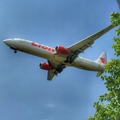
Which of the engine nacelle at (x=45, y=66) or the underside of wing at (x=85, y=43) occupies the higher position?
the engine nacelle at (x=45, y=66)

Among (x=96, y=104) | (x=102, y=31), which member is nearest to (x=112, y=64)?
(x=96, y=104)

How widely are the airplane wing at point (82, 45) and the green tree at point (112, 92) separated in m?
25.6

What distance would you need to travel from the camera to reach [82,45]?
5125 centimetres

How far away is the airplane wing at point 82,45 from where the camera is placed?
4803 centimetres

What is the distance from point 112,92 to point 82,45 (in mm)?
30718

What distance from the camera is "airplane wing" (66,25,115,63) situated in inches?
1891

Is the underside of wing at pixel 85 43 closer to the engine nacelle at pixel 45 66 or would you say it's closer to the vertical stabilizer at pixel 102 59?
the engine nacelle at pixel 45 66

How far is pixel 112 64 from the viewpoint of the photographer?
21422 millimetres

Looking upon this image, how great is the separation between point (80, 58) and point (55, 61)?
18.6ft

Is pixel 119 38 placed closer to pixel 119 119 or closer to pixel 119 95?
pixel 119 95

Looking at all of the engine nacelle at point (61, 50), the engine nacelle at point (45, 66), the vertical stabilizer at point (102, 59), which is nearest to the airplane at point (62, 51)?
the engine nacelle at point (61, 50)

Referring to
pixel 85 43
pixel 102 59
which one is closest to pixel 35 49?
pixel 85 43

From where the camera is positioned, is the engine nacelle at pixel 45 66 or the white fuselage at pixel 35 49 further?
the engine nacelle at pixel 45 66

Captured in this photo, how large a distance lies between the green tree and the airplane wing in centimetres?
2559
